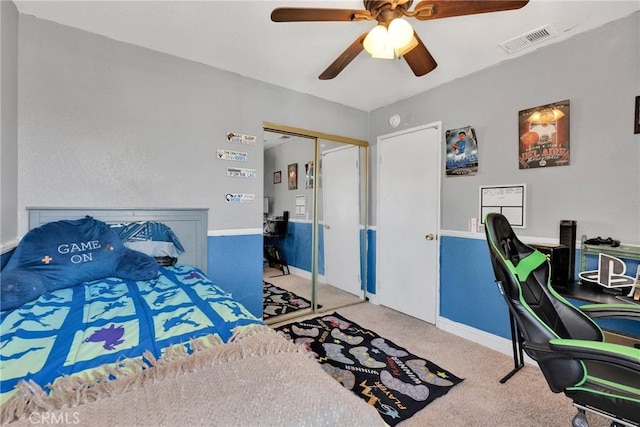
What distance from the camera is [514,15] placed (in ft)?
6.22

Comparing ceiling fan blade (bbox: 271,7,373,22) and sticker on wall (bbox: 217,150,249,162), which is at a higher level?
ceiling fan blade (bbox: 271,7,373,22)

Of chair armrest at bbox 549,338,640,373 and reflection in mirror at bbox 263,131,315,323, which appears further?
reflection in mirror at bbox 263,131,315,323

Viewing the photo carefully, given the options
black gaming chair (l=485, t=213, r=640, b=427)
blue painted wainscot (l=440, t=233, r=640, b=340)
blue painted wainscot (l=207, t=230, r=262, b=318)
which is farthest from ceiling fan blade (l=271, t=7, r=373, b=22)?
blue painted wainscot (l=440, t=233, r=640, b=340)

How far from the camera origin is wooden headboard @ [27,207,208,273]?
80.1 inches

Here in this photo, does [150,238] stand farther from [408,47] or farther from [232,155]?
[408,47]

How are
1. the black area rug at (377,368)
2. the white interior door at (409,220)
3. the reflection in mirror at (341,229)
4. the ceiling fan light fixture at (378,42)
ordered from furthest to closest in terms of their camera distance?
1. the reflection in mirror at (341,229)
2. the white interior door at (409,220)
3. the black area rug at (377,368)
4. the ceiling fan light fixture at (378,42)

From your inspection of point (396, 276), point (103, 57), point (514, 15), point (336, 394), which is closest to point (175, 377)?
point (336, 394)

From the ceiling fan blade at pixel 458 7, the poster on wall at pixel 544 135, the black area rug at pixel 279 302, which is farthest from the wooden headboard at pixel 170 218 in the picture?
the poster on wall at pixel 544 135

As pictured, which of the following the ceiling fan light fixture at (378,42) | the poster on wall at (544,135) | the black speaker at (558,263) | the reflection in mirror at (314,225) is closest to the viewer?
the ceiling fan light fixture at (378,42)

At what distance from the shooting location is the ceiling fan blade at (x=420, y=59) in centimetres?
178

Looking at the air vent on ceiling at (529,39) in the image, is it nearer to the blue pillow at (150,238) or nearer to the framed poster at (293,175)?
the framed poster at (293,175)

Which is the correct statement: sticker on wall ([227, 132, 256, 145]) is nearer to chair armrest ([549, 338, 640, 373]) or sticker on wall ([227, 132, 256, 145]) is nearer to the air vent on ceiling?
the air vent on ceiling

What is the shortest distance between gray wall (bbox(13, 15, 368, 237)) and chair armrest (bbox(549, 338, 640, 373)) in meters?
2.50

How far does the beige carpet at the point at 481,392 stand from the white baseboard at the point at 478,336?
5 centimetres
